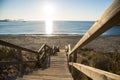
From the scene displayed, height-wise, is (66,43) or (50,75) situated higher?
(66,43)

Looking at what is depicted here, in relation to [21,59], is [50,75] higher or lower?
lower

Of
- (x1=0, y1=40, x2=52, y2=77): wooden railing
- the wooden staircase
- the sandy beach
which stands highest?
the sandy beach

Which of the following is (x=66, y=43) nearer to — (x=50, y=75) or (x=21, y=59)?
(x=50, y=75)

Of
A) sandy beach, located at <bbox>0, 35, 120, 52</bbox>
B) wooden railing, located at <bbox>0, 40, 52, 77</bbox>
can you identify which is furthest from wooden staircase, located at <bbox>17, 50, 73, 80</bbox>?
sandy beach, located at <bbox>0, 35, 120, 52</bbox>

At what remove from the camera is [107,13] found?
1.62 m

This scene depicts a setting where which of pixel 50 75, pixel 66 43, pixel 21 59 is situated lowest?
pixel 50 75

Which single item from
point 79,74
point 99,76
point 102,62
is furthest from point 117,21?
point 102,62

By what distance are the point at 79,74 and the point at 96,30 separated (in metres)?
7.00

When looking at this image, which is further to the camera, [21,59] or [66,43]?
[66,43]

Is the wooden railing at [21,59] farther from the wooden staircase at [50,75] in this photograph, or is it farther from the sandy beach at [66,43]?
the sandy beach at [66,43]

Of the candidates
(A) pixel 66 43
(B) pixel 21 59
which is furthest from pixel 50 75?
(A) pixel 66 43

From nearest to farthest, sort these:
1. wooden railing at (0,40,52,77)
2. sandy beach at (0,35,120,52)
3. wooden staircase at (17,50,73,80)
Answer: wooden railing at (0,40,52,77)
wooden staircase at (17,50,73,80)
sandy beach at (0,35,120,52)

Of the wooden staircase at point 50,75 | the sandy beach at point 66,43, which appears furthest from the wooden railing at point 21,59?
the sandy beach at point 66,43

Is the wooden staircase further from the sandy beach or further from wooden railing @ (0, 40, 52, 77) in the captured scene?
the sandy beach
